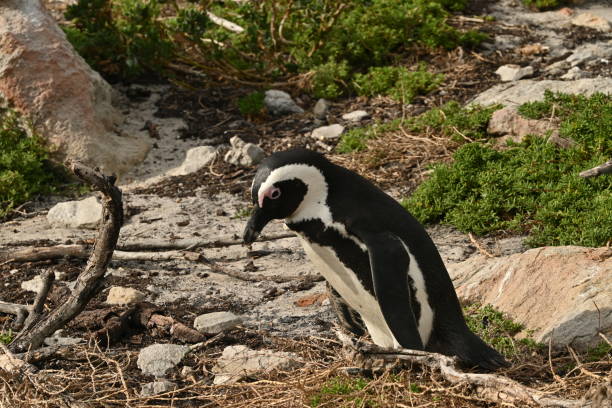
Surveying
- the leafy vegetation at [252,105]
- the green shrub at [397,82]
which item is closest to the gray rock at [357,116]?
the green shrub at [397,82]

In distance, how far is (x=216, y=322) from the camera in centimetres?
496

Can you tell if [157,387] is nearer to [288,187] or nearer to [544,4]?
[288,187]

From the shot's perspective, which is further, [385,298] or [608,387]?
[385,298]

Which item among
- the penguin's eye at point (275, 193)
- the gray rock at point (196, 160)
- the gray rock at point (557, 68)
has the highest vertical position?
the penguin's eye at point (275, 193)

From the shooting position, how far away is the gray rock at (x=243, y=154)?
297 inches

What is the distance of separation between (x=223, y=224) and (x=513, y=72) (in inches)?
122

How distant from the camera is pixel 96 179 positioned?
397cm

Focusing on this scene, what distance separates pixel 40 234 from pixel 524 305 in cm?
331

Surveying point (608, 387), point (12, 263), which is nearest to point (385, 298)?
point (608, 387)

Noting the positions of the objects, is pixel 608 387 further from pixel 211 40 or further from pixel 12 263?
pixel 211 40

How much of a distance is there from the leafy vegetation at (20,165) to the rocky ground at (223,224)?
5.4 inches

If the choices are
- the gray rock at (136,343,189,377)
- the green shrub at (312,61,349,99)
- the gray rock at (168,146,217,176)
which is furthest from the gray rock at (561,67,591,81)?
the gray rock at (136,343,189,377)

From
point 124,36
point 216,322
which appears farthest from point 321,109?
point 216,322

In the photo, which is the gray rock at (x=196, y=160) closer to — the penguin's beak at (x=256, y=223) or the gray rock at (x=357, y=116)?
the gray rock at (x=357, y=116)
